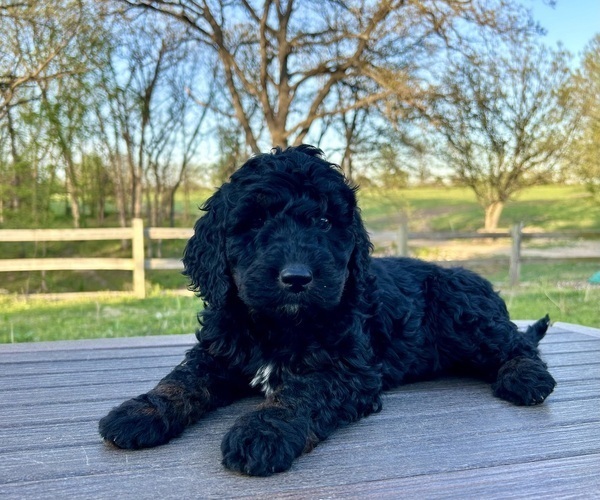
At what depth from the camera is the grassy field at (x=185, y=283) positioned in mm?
7586

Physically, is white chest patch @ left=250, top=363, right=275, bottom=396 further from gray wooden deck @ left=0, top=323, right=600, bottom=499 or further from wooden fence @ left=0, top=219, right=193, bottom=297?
wooden fence @ left=0, top=219, right=193, bottom=297

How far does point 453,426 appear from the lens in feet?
7.16

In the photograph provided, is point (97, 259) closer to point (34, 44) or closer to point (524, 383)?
point (34, 44)

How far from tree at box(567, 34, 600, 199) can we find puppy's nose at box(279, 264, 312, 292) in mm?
21829

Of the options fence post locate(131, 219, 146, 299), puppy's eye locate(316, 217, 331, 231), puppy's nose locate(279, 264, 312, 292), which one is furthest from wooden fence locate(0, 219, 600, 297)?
puppy's nose locate(279, 264, 312, 292)

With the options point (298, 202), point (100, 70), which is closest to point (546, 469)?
point (298, 202)

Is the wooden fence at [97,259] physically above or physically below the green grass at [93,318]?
above

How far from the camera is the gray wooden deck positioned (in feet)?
5.40

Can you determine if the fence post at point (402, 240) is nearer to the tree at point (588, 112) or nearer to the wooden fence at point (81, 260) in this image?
the wooden fence at point (81, 260)

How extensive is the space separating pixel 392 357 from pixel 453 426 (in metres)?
0.65

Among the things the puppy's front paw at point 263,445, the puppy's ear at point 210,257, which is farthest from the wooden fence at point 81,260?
the puppy's front paw at point 263,445

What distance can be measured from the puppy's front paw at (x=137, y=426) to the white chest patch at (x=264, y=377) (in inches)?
18.7

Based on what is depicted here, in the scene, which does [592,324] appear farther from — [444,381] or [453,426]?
[453,426]

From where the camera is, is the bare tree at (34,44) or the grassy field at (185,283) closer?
the grassy field at (185,283)
